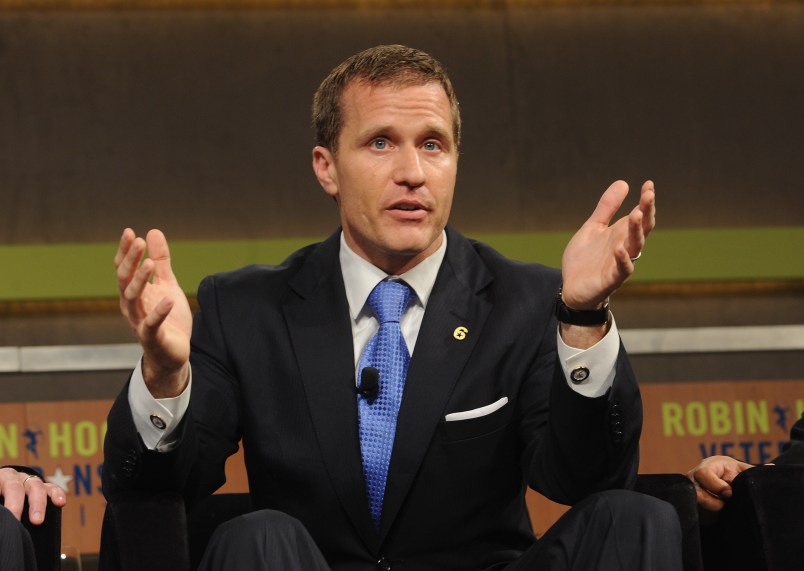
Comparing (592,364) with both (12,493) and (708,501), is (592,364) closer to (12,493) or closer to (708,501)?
(708,501)

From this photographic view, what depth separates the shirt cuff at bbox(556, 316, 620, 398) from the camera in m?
1.75

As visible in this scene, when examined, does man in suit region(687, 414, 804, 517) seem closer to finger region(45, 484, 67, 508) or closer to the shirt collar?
the shirt collar

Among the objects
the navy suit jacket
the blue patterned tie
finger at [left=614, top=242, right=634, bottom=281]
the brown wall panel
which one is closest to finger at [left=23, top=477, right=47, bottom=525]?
the navy suit jacket

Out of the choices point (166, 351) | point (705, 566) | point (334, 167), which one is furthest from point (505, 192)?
point (166, 351)

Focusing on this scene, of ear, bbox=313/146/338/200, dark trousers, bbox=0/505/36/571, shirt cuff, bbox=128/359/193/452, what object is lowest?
dark trousers, bbox=0/505/36/571

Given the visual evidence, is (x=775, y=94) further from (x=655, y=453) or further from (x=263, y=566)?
(x=263, y=566)

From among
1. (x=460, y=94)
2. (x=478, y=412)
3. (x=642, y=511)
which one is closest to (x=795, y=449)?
(x=478, y=412)

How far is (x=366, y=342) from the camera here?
210cm

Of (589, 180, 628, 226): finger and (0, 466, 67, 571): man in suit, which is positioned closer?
(0, 466, 67, 571): man in suit

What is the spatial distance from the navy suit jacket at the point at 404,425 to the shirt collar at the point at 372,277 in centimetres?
2

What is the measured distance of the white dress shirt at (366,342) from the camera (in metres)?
1.75

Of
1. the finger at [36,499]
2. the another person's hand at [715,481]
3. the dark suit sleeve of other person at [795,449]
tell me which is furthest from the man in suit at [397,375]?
the dark suit sleeve of other person at [795,449]

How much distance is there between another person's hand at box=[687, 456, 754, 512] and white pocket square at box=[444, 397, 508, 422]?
Answer: 0.35 metres

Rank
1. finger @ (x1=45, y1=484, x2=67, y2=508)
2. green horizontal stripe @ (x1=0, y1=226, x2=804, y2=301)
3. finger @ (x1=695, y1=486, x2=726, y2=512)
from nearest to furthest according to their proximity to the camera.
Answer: finger @ (x1=45, y1=484, x2=67, y2=508) < finger @ (x1=695, y1=486, x2=726, y2=512) < green horizontal stripe @ (x1=0, y1=226, x2=804, y2=301)
